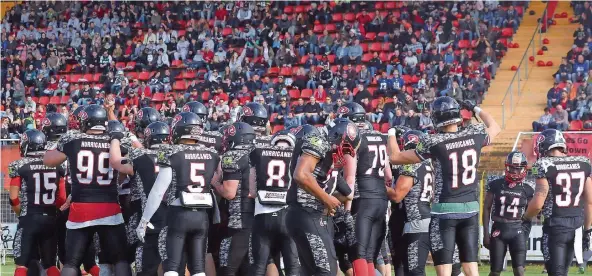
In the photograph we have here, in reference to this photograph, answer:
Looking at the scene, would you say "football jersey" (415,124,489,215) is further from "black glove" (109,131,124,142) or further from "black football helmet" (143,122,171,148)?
"black glove" (109,131,124,142)

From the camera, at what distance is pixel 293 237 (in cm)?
940

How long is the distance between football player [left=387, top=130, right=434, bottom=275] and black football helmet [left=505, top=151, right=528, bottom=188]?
3.38 feet

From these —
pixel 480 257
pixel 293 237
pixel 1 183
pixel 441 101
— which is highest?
pixel 441 101

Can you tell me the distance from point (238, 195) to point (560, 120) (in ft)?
42.3

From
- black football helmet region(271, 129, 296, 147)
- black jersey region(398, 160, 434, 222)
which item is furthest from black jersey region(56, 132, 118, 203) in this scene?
black jersey region(398, 160, 434, 222)

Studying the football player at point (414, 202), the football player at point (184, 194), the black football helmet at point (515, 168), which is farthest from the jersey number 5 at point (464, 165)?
the football player at point (184, 194)

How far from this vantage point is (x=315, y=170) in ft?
30.6

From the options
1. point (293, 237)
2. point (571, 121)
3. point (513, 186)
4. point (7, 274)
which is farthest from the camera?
point (571, 121)

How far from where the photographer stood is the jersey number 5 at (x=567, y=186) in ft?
36.4

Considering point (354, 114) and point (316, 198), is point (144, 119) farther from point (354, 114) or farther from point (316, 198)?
point (316, 198)

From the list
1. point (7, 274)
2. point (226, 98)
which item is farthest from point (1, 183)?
point (226, 98)

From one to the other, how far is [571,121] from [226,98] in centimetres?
846

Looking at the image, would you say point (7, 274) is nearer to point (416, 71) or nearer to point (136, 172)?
point (136, 172)

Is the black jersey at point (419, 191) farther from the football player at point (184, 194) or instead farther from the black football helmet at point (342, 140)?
the football player at point (184, 194)
